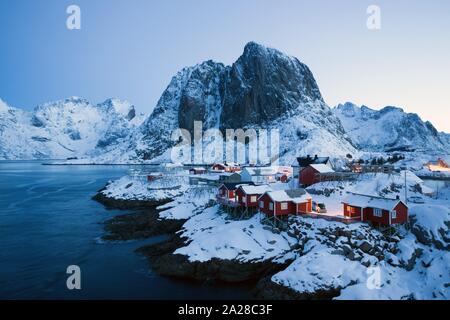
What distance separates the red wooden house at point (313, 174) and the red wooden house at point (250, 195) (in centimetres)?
1407

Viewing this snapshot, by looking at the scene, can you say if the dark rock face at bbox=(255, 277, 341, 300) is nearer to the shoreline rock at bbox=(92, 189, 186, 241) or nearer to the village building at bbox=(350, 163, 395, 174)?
the shoreline rock at bbox=(92, 189, 186, 241)

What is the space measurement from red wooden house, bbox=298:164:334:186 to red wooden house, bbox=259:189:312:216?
1553 centimetres

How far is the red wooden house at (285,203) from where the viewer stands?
37250 millimetres

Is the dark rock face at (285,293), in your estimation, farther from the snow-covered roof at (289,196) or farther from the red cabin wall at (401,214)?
the red cabin wall at (401,214)

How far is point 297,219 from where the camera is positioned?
3659 centimetres

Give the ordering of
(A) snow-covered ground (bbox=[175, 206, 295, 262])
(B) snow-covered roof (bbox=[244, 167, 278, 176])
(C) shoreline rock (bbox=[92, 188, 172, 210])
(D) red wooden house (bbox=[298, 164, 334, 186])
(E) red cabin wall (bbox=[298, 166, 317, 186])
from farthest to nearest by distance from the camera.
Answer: (B) snow-covered roof (bbox=[244, 167, 278, 176]), (C) shoreline rock (bbox=[92, 188, 172, 210]), (E) red cabin wall (bbox=[298, 166, 317, 186]), (D) red wooden house (bbox=[298, 164, 334, 186]), (A) snow-covered ground (bbox=[175, 206, 295, 262])

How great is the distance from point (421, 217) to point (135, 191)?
57.7 m

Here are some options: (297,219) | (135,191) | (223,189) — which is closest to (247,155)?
(135,191)

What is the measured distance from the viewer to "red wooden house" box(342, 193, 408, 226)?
3238 cm

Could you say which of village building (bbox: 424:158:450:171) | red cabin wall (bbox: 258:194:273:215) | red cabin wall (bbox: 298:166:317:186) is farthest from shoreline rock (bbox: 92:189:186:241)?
village building (bbox: 424:158:450:171)

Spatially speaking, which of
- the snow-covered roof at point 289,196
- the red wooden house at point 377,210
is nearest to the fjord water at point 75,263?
the snow-covered roof at point 289,196

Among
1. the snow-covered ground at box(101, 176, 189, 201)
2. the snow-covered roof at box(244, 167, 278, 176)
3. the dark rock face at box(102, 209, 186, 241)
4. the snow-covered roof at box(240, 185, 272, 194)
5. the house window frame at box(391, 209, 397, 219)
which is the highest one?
the snow-covered roof at box(244, 167, 278, 176)
